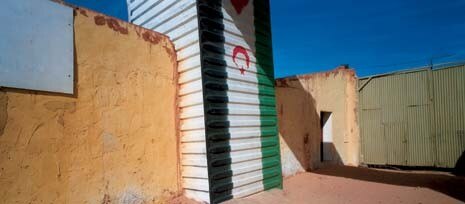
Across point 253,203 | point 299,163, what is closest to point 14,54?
point 253,203

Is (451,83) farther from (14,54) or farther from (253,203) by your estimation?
(14,54)

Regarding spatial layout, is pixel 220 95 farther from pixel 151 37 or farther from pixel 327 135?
pixel 327 135

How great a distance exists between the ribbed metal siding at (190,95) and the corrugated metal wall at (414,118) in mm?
7222

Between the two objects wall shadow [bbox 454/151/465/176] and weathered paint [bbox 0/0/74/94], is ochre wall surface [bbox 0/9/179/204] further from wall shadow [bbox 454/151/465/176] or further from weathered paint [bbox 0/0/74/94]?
wall shadow [bbox 454/151/465/176]

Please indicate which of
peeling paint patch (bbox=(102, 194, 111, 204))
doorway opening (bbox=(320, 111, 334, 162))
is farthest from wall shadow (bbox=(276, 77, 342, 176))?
peeling paint patch (bbox=(102, 194, 111, 204))

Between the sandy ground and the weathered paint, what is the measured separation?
2574 mm

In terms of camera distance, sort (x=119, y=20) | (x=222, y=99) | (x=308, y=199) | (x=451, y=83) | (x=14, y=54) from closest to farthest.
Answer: (x=14, y=54)
(x=119, y=20)
(x=222, y=99)
(x=308, y=199)
(x=451, y=83)

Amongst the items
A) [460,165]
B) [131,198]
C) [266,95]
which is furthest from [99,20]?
[460,165]

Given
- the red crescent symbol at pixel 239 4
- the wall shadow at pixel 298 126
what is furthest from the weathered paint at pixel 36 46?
the wall shadow at pixel 298 126

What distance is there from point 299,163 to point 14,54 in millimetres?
6322

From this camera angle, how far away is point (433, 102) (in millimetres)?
8336

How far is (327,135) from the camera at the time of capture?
31.0ft

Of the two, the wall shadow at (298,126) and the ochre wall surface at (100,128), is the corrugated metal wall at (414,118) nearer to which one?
the wall shadow at (298,126)

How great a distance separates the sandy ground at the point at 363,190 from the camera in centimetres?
473
